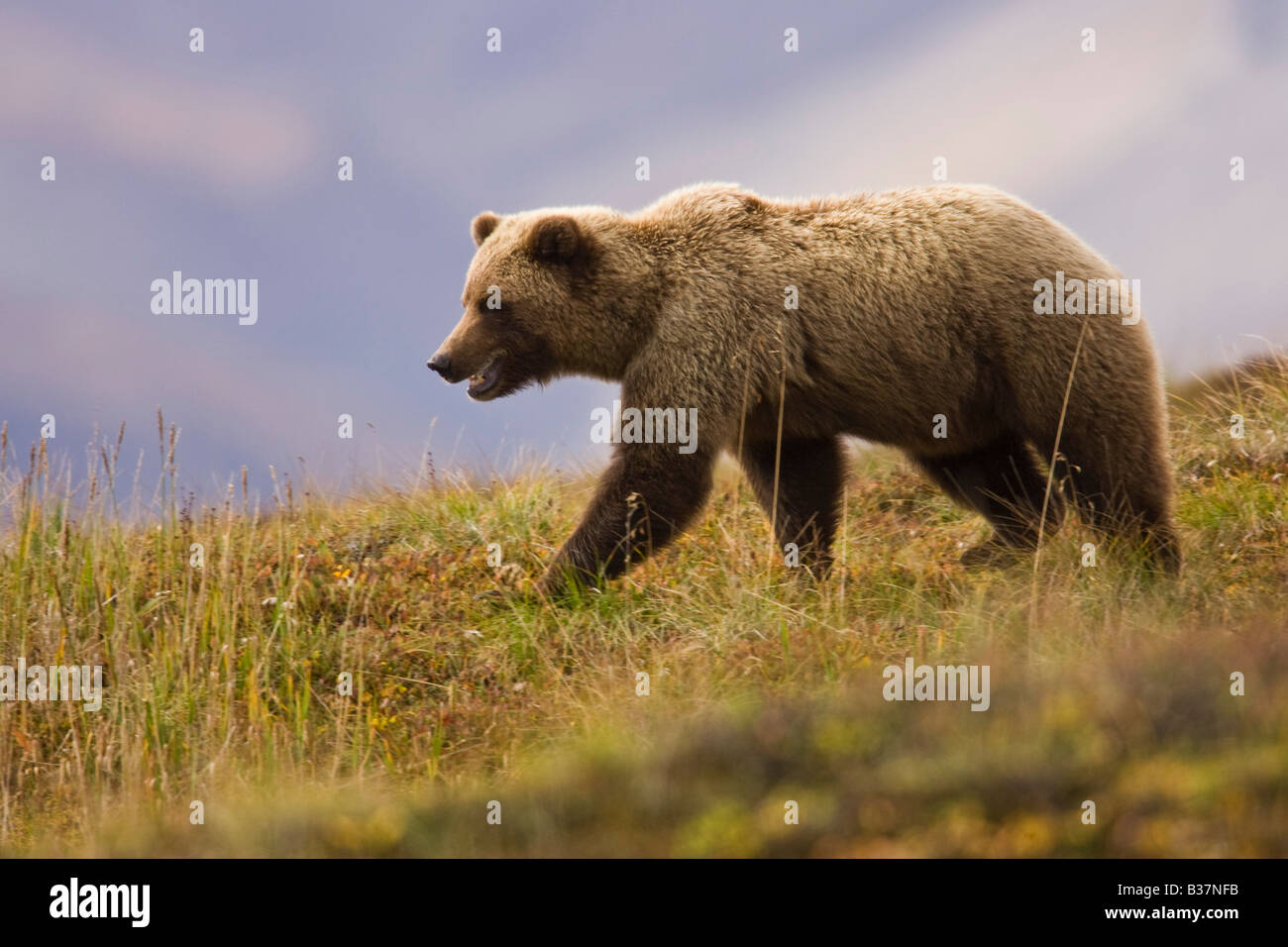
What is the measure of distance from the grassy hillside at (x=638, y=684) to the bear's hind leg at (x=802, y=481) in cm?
30

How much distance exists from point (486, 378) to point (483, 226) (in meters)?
1.09

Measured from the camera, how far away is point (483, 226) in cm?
768

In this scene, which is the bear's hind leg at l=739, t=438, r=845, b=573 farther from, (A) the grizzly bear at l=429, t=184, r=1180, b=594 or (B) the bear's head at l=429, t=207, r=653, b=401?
(B) the bear's head at l=429, t=207, r=653, b=401

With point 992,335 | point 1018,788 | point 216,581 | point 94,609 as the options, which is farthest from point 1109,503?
point 94,609

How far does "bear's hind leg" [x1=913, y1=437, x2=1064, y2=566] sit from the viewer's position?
7.74 m

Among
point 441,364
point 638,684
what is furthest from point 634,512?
point 441,364

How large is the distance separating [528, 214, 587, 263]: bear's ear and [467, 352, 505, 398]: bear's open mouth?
0.67 m

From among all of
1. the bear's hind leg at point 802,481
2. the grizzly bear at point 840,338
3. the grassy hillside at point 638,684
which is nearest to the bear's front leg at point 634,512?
the grizzly bear at point 840,338

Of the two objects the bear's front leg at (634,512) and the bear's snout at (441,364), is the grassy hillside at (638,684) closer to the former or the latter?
the bear's front leg at (634,512)

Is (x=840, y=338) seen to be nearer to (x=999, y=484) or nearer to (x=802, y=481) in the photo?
(x=802, y=481)

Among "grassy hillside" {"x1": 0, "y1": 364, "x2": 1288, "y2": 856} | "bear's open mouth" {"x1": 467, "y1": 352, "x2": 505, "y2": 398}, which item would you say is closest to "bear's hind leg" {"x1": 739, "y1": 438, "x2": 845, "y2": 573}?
"grassy hillside" {"x1": 0, "y1": 364, "x2": 1288, "y2": 856}

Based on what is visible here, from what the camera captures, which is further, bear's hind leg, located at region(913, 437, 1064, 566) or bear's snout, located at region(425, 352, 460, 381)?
bear's hind leg, located at region(913, 437, 1064, 566)

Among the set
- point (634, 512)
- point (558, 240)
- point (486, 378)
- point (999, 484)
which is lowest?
point (634, 512)

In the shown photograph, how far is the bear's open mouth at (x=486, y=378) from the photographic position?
7.26 metres
